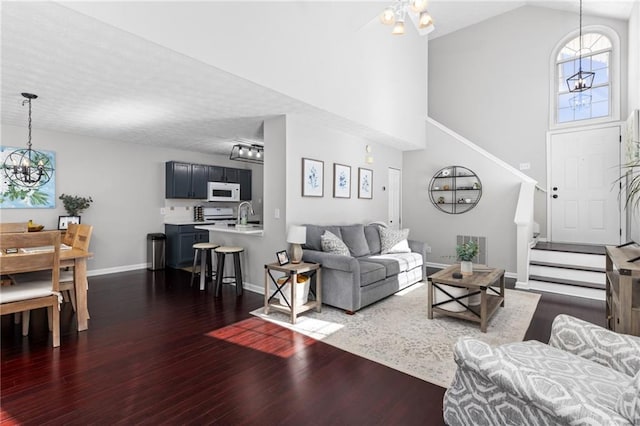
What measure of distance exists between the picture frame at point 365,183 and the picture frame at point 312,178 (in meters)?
1.13

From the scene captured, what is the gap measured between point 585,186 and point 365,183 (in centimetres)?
407

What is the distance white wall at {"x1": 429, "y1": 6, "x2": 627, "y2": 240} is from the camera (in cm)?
636

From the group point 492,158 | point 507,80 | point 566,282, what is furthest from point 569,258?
point 507,80

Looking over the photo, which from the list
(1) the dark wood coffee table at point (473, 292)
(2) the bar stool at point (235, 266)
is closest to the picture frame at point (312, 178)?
(2) the bar stool at point (235, 266)

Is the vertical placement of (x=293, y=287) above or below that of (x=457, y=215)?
below

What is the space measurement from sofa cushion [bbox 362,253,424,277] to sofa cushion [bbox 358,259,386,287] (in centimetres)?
13

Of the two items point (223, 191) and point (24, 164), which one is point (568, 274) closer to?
point (223, 191)

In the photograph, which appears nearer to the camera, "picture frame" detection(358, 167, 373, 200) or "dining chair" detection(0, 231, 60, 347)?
"dining chair" detection(0, 231, 60, 347)

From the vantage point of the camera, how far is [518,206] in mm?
5293

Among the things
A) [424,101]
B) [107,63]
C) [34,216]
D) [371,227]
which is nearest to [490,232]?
[371,227]

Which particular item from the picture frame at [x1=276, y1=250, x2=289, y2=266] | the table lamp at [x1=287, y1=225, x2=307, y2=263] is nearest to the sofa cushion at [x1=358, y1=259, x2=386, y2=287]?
the table lamp at [x1=287, y1=225, x2=307, y2=263]

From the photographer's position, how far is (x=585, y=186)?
5977 mm

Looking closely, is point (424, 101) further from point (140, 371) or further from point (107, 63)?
point (140, 371)

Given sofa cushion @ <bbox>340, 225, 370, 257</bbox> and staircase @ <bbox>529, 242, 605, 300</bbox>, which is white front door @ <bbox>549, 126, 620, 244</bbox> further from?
sofa cushion @ <bbox>340, 225, 370, 257</bbox>
